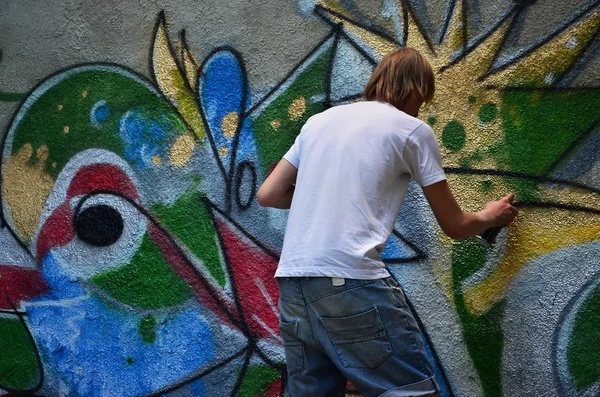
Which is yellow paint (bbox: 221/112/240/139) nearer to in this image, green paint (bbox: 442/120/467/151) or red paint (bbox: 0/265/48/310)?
green paint (bbox: 442/120/467/151)

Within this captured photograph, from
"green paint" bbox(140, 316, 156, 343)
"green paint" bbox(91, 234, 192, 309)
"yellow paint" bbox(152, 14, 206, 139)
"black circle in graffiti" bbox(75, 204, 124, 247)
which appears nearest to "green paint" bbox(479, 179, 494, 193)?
"yellow paint" bbox(152, 14, 206, 139)

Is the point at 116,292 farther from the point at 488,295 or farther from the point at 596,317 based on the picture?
the point at 596,317

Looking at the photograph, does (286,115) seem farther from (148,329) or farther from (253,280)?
(148,329)

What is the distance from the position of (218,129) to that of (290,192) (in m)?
0.98

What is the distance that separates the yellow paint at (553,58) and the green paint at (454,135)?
0.23 meters

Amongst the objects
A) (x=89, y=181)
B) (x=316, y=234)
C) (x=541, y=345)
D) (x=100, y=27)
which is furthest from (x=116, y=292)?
(x=541, y=345)

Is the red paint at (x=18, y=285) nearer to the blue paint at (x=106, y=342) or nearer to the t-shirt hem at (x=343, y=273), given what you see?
the blue paint at (x=106, y=342)

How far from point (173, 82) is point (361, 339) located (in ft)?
6.07

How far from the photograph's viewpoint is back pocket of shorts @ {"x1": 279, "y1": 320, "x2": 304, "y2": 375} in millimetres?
2412

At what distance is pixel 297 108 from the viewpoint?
340 cm

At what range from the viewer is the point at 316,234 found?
2.33m

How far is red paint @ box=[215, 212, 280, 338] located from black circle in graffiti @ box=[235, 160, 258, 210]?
0.37 ft

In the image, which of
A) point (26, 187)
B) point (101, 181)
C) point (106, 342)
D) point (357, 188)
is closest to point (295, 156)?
point (357, 188)

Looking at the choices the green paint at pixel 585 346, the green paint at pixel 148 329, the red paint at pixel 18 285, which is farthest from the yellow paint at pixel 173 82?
the green paint at pixel 585 346
